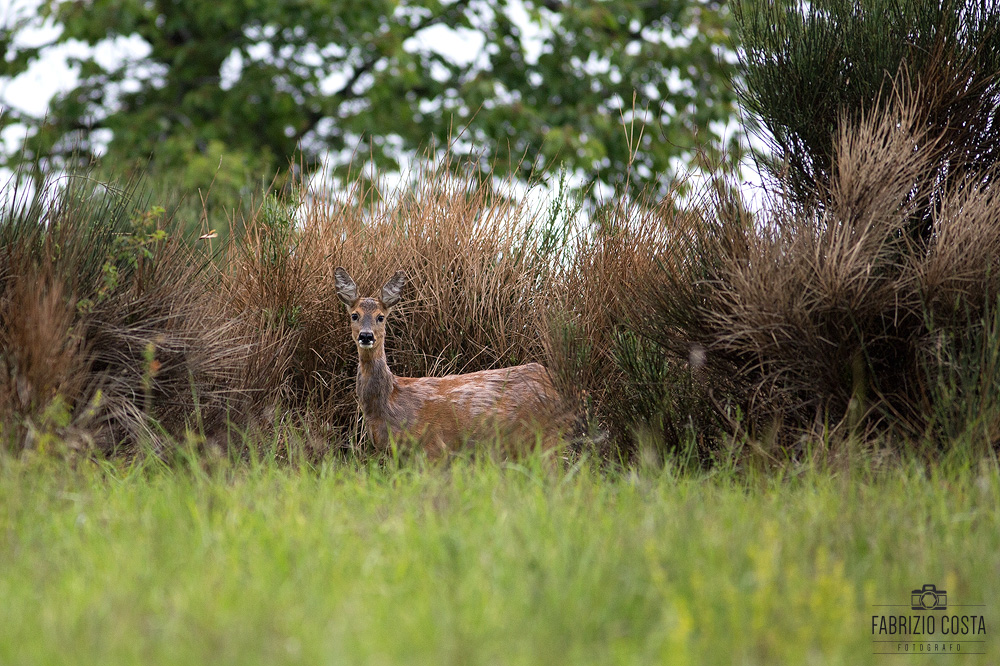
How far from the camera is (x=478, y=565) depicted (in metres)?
3.43

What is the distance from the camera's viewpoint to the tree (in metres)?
15.2

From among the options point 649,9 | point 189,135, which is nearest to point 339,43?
point 189,135

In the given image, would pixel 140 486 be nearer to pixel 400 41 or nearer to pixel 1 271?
pixel 1 271

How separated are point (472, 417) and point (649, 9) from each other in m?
13.1

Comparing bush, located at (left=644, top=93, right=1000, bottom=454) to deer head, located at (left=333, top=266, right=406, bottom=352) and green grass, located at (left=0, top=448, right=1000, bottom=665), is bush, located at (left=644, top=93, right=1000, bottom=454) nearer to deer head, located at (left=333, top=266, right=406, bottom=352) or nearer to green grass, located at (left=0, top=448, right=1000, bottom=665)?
green grass, located at (left=0, top=448, right=1000, bottom=665)

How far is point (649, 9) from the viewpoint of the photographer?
17.3 m

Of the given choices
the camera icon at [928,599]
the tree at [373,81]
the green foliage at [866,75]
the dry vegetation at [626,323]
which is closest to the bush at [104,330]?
the dry vegetation at [626,323]

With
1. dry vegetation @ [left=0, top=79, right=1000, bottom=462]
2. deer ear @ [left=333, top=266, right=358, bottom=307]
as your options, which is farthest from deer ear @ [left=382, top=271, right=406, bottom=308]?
dry vegetation @ [left=0, top=79, right=1000, bottom=462]

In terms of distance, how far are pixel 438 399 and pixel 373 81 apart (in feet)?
36.8

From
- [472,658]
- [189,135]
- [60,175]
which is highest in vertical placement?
[189,135]

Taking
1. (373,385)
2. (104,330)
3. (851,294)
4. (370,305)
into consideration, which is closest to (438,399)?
(373,385)

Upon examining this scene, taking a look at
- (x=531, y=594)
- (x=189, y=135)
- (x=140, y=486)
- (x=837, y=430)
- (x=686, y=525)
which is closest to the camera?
(x=531, y=594)

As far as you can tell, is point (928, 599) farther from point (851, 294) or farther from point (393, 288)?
point (393, 288)

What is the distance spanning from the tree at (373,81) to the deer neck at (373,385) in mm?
8917
